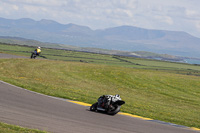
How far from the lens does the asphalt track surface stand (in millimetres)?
10625

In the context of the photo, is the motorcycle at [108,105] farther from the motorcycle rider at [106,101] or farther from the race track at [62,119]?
the race track at [62,119]

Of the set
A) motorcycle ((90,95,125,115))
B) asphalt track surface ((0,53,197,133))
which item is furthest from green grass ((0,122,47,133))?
motorcycle ((90,95,125,115))

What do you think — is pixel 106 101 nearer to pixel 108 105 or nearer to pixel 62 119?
pixel 108 105

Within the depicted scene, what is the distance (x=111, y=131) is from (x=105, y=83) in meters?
21.3

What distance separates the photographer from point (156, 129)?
493 inches

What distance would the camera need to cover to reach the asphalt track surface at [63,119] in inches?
418

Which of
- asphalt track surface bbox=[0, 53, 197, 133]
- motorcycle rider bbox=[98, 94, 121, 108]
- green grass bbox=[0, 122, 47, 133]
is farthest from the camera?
motorcycle rider bbox=[98, 94, 121, 108]

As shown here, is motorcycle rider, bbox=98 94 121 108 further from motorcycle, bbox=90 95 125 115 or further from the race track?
the race track

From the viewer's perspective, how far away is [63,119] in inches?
471

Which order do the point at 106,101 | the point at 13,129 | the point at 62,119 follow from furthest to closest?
the point at 106,101
the point at 62,119
the point at 13,129

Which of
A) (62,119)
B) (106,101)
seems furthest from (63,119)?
(106,101)

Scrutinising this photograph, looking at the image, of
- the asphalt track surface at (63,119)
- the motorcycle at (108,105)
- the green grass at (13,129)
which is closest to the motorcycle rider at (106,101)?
the motorcycle at (108,105)

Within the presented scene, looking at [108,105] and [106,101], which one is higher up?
[106,101]

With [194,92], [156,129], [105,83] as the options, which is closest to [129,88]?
[105,83]
